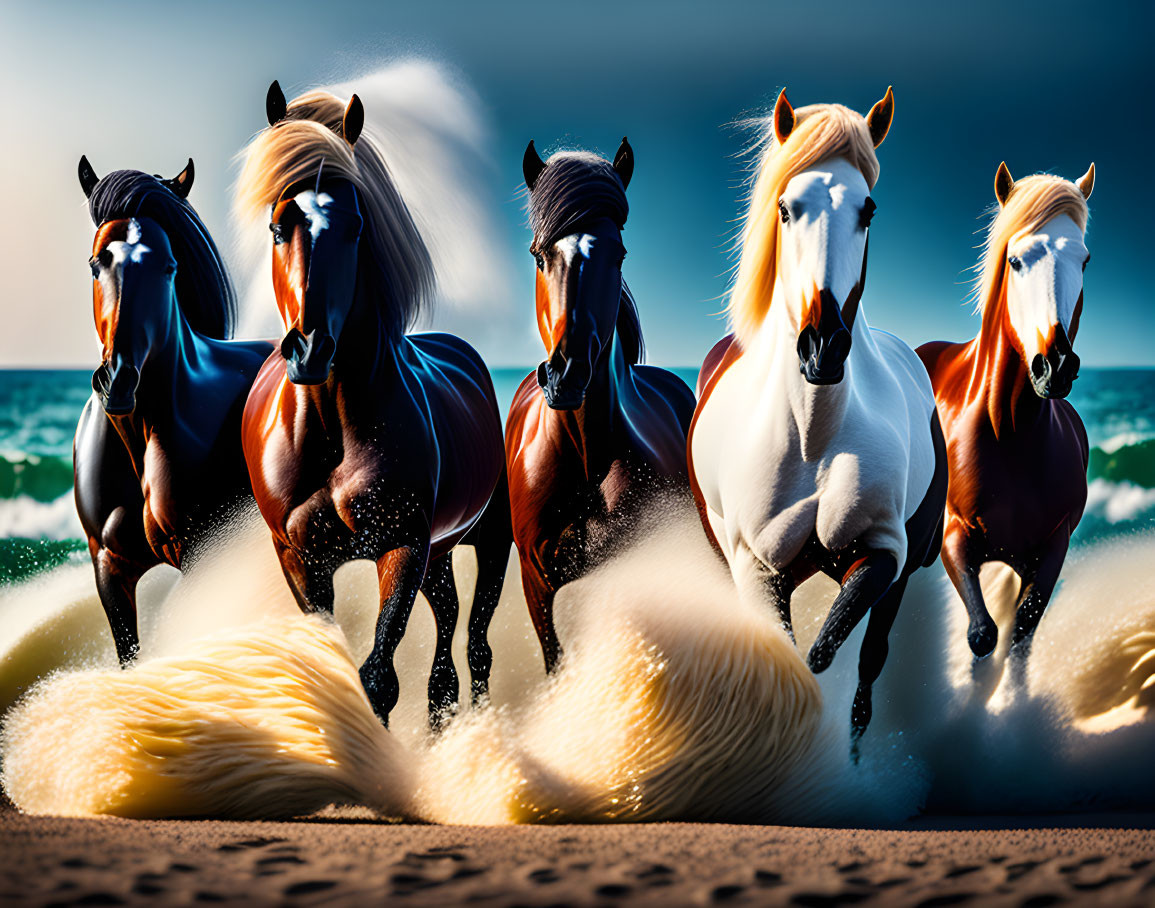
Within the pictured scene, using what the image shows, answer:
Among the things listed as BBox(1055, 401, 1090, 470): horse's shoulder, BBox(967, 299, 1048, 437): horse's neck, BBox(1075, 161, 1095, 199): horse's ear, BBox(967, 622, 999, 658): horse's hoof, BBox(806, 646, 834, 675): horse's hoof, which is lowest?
BBox(967, 622, 999, 658): horse's hoof

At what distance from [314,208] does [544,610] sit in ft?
4.41

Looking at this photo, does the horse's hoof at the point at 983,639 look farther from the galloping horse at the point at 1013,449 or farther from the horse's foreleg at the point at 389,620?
the horse's foreleg at the point at 389,620

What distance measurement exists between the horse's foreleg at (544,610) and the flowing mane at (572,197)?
3.25 ft

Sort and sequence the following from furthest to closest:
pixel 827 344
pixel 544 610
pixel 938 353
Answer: pixel 938 353 → pixel 544 610 → pixel 827 344

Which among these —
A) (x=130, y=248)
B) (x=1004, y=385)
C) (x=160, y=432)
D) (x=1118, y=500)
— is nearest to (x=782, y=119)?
(x=1004, y=385)

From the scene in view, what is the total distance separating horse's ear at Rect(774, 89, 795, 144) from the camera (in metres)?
2.64

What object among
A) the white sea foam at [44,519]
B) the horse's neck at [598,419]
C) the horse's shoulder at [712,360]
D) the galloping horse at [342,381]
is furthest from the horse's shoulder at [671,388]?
the white sea foam at [44,519]

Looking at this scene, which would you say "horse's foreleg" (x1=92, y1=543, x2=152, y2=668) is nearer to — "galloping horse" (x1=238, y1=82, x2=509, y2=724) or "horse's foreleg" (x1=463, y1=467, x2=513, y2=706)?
"galloping horse" (x1=238, y1=82, x2=509, y2=724)

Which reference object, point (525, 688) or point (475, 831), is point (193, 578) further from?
point (475, 831)

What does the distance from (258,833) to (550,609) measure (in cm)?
Answer: 107

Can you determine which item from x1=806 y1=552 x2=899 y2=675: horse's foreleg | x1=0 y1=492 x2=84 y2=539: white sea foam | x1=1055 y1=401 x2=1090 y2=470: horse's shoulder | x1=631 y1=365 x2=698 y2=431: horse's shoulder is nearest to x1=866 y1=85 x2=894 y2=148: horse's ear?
x1=631 y1=365 x2=698 y2=431: horse's shoulder

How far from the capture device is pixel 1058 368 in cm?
292

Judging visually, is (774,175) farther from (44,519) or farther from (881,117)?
(44,519)

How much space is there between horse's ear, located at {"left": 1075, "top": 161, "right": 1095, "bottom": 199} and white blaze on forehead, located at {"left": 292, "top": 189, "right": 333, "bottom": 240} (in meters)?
2.51
